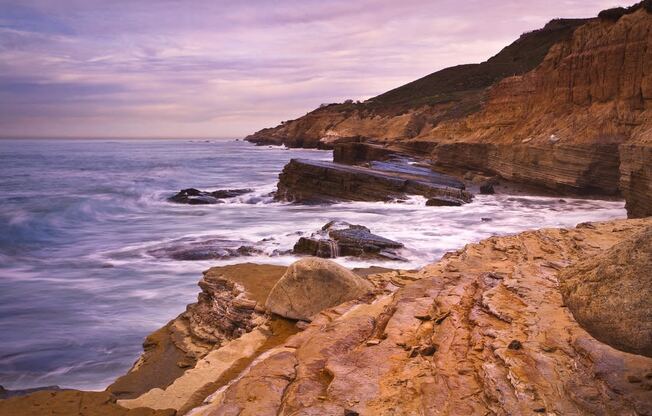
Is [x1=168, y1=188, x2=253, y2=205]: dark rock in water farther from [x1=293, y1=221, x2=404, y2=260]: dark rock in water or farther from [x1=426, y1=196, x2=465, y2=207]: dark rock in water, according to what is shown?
[x1=293, y1=221, x2=404, y2=260]: dark rock in water

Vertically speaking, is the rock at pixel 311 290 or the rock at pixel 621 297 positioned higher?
the rock at pixel 621 297

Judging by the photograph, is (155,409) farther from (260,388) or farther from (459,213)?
(459,213)

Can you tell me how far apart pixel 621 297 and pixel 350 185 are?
20.2 metres

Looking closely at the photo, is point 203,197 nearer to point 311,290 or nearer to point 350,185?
point 350,185

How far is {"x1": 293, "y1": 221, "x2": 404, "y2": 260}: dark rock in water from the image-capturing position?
35.4ft

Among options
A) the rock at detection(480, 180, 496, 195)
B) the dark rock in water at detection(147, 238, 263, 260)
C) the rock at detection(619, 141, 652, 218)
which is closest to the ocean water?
the dark rock in water at detection(147, 238, 263, 260)

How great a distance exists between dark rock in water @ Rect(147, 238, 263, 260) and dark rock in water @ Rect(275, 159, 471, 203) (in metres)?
9.26

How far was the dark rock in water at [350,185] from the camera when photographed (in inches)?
876

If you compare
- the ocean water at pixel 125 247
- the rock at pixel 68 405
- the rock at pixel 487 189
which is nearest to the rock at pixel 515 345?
the rock at pixel 68 405

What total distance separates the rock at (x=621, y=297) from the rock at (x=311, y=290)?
3234mm

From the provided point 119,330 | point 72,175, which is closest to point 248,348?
point 119,330

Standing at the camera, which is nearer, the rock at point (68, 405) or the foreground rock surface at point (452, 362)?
the foreground rock surface at point (452, 362)

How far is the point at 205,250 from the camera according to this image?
41.9ft

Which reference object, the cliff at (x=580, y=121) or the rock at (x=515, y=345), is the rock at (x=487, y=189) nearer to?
the cliff at (x=580, y=121)
